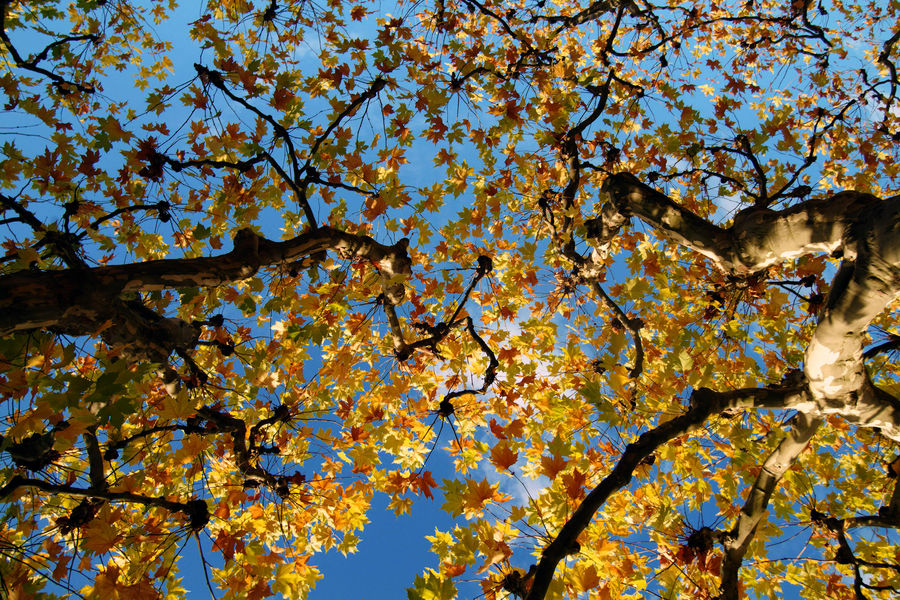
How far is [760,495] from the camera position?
286 cm

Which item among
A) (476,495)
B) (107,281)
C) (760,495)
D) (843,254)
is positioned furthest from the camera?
(760,495)

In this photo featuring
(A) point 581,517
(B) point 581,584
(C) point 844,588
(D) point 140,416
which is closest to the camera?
(A) point 581,517

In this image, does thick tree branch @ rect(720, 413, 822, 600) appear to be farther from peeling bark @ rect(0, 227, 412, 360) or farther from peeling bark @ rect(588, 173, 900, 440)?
peeling bark @ rect(0, 227, 412, 360)

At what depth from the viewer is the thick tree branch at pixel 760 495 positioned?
2.67m

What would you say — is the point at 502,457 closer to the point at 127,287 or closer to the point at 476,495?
the point at 476,495

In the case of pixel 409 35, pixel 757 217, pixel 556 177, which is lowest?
pixel 757 217

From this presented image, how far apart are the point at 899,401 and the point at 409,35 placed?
6.52m

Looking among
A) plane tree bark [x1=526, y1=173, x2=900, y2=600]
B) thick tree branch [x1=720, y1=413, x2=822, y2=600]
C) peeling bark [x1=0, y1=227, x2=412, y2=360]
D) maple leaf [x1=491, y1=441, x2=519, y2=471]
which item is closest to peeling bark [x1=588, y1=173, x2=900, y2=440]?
plane tree bark [x1=526, y1=173, x2=900, y2=600]

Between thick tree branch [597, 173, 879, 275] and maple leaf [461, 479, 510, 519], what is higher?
thick tree branch [597, 173, 879, 275]

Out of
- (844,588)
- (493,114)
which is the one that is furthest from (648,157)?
(844,588)

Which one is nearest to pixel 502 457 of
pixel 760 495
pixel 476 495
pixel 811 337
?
pixel 476 495

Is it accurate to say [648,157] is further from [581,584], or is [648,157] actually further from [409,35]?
[581,584]

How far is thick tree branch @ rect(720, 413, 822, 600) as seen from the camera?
2.67 metres

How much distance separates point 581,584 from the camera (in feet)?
7.93
